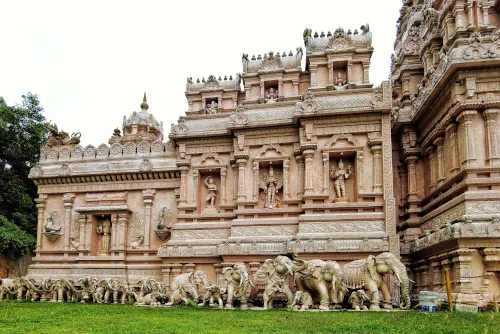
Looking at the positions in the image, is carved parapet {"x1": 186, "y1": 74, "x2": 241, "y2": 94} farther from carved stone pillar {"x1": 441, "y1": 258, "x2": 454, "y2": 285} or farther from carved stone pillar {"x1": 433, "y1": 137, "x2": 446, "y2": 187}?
carved stone pillar {"x1": 441, "y1": 258, "x2": 454, "y2": 285}

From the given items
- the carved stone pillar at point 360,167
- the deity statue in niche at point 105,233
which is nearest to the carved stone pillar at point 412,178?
the carved stone pillar at point 360,167

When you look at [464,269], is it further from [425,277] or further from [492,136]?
[492,136]

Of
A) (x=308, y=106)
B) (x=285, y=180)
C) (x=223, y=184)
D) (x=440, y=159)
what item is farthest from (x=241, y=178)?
(x=440, y=159)

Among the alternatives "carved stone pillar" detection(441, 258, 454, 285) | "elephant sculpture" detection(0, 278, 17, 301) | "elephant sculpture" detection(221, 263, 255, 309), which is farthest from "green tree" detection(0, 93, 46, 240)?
"carved stone pillar" detection(441, 258, 454, 285)

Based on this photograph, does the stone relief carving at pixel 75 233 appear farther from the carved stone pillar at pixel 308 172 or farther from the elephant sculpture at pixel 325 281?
the elephant sculpture at pixel 325 281

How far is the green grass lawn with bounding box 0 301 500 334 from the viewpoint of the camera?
32.0 ft

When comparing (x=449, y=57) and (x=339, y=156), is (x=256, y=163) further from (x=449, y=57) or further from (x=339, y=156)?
(x=449, y=57)

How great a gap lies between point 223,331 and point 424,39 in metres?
18.1

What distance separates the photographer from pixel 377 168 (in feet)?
60.4

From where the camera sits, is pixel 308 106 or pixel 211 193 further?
pixel 211 193

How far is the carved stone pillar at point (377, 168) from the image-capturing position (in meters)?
18.3

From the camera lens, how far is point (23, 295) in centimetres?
2102

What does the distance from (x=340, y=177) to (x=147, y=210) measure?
29.2 ft

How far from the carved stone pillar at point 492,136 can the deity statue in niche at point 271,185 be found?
775cm
